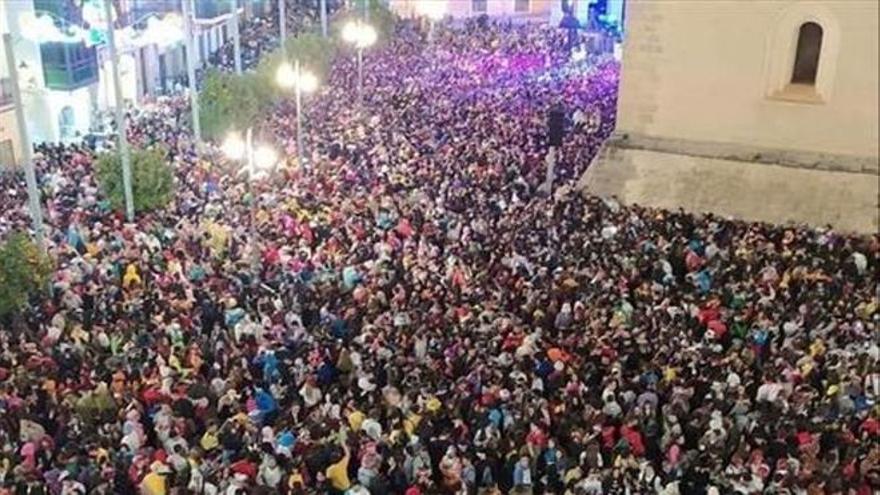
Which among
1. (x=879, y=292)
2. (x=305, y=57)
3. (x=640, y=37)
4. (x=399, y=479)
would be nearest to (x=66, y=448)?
(x=399, y=479)

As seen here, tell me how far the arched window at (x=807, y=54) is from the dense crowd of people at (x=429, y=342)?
307cm

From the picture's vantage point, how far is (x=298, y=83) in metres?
23.4

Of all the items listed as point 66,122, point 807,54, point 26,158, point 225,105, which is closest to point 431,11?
point 66,122

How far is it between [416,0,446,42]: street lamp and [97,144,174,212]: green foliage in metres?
19.7

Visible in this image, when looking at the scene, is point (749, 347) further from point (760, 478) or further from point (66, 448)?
point (66, 448)

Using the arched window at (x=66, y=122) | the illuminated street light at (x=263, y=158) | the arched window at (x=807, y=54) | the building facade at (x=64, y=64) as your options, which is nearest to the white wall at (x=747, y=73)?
the arched window at (x=807, y=54)

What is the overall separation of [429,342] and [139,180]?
7.76 metres

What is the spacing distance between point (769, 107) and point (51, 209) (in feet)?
43.6

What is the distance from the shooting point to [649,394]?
12.7 metres

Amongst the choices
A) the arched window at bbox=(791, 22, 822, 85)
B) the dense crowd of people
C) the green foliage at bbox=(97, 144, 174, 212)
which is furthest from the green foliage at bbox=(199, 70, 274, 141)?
the arched window at bbox=(791, 22, 822, 85)

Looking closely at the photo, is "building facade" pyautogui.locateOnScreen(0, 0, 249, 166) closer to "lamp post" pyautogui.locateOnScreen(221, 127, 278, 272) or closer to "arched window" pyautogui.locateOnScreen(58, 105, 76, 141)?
"arched window" pyautogui.locateOnScreen(58, 105, 76, 141)

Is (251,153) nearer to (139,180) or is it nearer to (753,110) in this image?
(139,180)

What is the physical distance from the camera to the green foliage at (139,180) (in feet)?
63.1

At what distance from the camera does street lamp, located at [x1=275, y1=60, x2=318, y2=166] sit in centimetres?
2317
